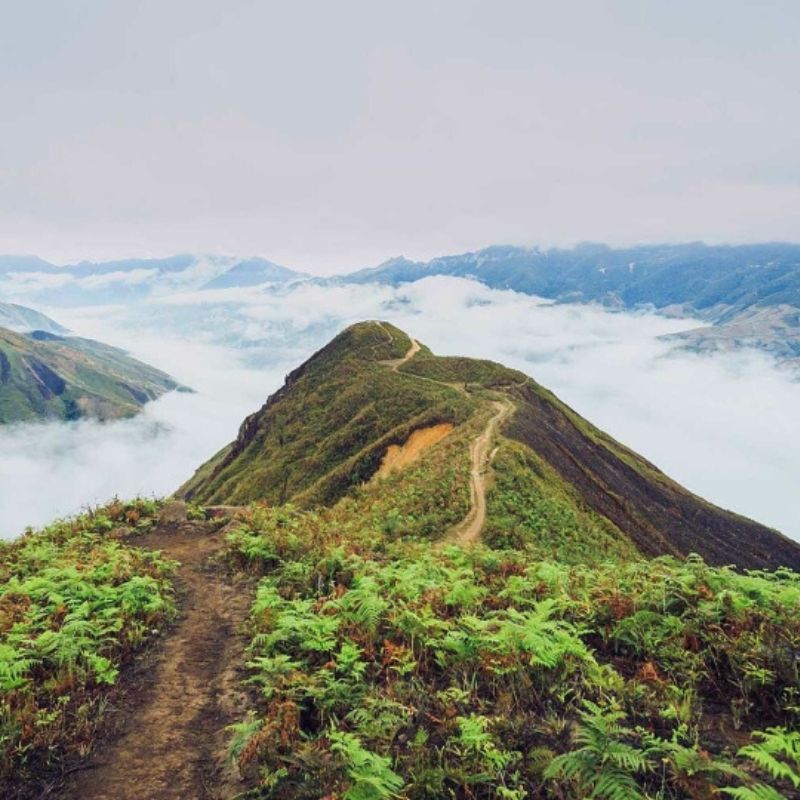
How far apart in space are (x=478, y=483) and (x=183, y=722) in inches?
1430

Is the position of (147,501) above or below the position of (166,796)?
below

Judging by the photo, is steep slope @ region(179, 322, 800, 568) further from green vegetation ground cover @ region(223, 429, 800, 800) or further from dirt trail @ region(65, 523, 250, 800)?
dirt trail @ region(65, 523, 250, 800)

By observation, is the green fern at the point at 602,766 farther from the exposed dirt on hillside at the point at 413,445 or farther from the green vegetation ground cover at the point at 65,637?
the exposed dirt on hillside at the point at 413,445

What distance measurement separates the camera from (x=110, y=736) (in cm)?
872

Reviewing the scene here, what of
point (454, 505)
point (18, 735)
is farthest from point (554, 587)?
point (454, 505)

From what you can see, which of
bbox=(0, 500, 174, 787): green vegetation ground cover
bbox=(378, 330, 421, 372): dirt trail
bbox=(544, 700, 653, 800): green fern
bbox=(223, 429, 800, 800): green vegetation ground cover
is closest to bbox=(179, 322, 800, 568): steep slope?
bbox=(378, 330, 421, 372): dirt trail

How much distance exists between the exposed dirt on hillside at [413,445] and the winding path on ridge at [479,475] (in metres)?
6.34

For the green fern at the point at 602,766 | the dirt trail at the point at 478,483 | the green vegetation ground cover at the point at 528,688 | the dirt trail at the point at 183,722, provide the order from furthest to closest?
1. the dirt trail at the point at 478,483
2. the dirt trail at the point at 183,722
3. the green vegetation ground cover at the point at 528,688
4. the green fern at the point at 602,766

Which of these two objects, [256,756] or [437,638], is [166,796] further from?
[437,638]

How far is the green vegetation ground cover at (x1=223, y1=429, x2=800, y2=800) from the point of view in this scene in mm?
6734

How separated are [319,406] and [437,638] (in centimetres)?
9585

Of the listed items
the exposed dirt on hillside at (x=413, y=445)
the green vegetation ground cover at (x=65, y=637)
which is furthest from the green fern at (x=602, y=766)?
the exposed dirt on hillside at (x=413, y=445)

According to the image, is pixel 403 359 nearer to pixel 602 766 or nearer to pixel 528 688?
pixel 528 688

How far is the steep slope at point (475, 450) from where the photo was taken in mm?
51406
